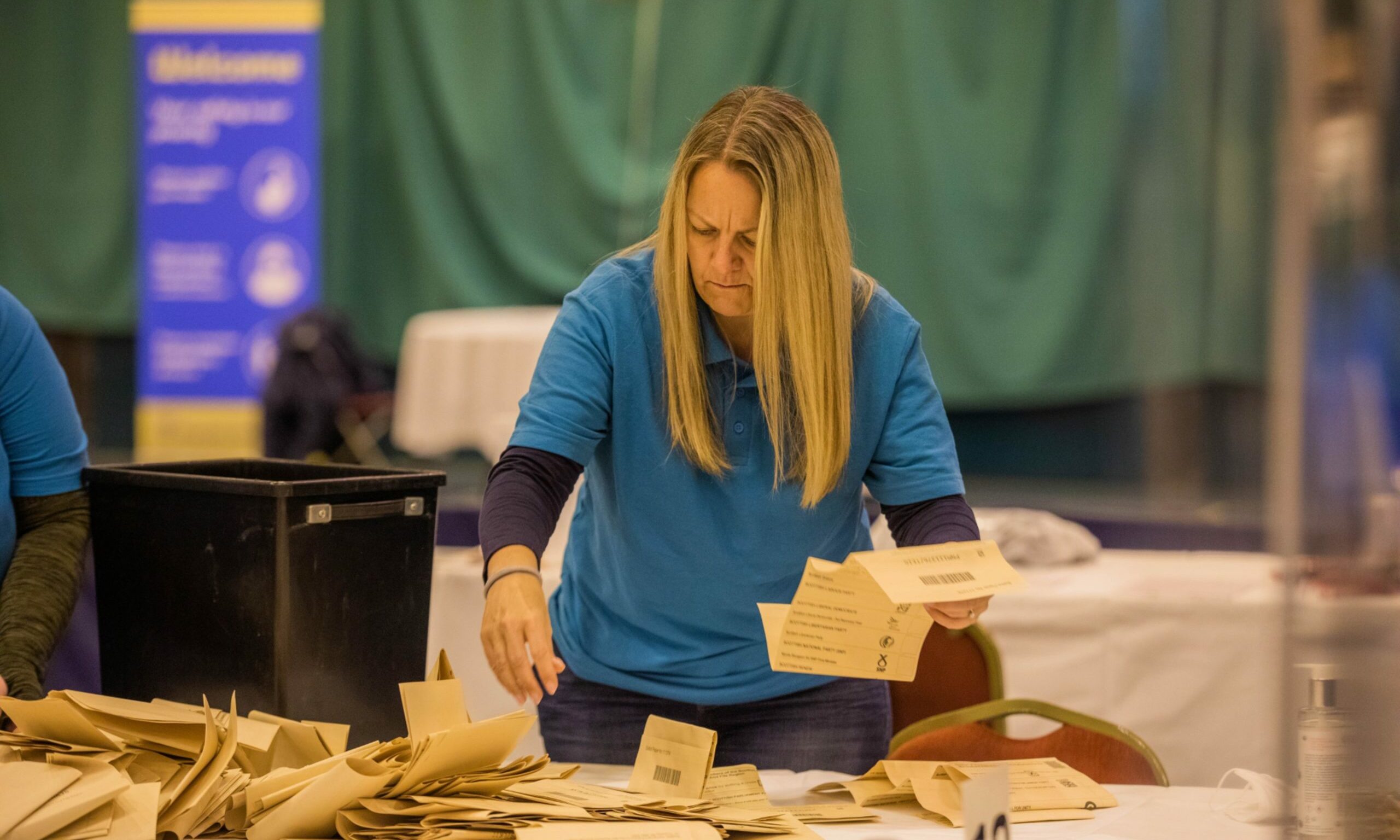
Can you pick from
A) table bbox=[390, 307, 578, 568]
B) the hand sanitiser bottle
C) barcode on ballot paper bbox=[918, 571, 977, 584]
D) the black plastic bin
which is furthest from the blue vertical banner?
the hand sanitiser bottle

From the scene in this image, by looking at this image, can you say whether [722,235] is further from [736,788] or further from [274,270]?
[274,270]

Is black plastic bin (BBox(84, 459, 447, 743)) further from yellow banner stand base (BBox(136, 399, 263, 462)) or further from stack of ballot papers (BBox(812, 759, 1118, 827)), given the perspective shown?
yellow banner stand base (BBox(136, 399, 263, 462))

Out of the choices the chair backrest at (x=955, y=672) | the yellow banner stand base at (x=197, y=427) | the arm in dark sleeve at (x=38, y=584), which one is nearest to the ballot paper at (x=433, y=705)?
the arm in dark sleeve at (x=38, y=584)

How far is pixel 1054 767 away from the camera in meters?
1.53

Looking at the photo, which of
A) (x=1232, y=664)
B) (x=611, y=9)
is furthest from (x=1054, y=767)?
(x=611, y=9)

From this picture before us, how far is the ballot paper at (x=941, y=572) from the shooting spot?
1292 mm

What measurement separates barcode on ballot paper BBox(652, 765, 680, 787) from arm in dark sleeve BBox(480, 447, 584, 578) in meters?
0.27

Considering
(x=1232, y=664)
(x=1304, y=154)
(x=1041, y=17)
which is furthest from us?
(x=1041, y=17)

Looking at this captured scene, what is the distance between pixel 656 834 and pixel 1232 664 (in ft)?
6.59

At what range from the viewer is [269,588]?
1553 millimetres

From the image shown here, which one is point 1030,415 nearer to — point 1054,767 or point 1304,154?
point 1054,767

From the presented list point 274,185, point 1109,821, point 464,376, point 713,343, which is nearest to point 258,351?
point 274,185

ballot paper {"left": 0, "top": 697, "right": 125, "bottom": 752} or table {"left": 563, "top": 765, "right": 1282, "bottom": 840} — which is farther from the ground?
ballot paper {"left": 0, "top": 697, "right": 125, "bottom": 752}

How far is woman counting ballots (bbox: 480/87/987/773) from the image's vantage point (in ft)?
5.18
